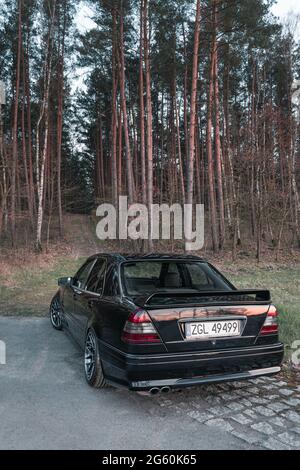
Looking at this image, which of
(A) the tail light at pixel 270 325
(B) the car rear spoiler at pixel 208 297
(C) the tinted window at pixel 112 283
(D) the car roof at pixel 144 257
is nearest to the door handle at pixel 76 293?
(D) the car roof at pixel 144 257

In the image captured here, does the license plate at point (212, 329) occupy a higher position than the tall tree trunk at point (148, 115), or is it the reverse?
the tall tree trunk at point (148, 115)

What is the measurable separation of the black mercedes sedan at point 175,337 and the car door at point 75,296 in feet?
2.67

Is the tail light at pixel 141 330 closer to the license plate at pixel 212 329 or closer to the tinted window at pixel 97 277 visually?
the license plate at pixel 212 329

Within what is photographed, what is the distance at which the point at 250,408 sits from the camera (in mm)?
3316

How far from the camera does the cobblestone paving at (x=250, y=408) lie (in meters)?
2.82

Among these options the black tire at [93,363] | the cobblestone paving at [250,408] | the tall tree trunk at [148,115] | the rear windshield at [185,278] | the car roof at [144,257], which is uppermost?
the tall tree trunk at [148,115]

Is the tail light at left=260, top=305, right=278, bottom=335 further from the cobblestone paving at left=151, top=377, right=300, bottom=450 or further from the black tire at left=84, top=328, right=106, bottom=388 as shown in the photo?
the black tire at left=84, top=328, right=106, bottom=388

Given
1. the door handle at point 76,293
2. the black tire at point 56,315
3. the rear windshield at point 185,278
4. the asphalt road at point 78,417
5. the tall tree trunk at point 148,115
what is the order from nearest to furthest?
1. the asphalt road at point 78,417
2. the rear windshield at point 185,278
3. the door handle at point 76,293
4. the black tire at point 56,315
5. the tall tree trunk at point 148,115

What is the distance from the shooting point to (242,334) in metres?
3.37

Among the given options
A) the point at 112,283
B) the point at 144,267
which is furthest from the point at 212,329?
the point at 144,267

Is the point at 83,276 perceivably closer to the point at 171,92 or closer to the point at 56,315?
the point at 56,315

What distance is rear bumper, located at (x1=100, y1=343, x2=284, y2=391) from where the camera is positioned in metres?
3.02

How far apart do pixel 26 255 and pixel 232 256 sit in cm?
986
